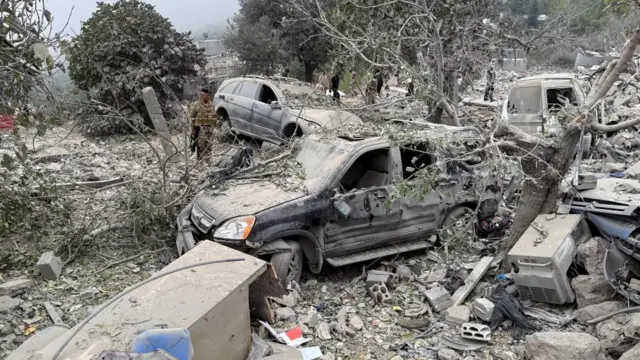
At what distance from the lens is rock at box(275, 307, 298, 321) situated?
4812mm

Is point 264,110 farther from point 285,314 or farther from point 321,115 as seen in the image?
point 285,314

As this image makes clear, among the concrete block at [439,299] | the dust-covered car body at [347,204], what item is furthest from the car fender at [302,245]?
the concrete block at [439,299]

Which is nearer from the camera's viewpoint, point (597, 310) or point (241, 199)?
point (597, 310)

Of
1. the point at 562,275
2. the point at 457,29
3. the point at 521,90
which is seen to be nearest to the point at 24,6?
the point at 562,275

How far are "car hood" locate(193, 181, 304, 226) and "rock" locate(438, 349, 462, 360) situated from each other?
211cm

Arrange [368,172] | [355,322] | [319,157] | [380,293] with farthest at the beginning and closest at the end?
[368,172]
[319,157]
[380,293]
[355,322]

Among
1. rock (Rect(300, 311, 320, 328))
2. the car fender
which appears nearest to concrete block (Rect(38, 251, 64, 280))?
the car fender

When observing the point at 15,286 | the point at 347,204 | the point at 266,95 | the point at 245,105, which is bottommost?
the point at 15,286

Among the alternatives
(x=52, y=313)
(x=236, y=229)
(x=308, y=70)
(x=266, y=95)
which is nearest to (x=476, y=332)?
(x=236, y=229)

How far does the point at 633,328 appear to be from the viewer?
3.94 m

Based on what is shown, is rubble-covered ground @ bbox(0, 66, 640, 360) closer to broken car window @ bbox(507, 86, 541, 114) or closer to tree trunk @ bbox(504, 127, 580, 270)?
tree trunk @ bbox(504, 127, 580, 270)

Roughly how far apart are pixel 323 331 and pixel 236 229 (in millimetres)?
1326

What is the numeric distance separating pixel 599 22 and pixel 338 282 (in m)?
27.4

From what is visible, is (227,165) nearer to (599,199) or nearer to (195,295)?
(195,295)
